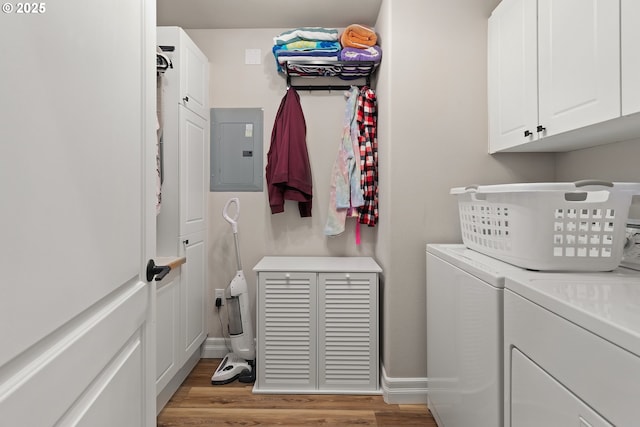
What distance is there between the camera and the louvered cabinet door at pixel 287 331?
214 cm

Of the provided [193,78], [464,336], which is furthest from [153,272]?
[193,78]

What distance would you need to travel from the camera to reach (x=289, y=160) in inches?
99.3

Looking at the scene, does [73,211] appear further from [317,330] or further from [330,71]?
[330,71]

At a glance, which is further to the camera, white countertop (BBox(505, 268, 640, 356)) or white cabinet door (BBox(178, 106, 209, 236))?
white cabinet door (BBox(178, 106, 209, 236))

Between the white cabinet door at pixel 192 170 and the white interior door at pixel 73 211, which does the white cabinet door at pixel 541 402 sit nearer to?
the white interior door at pixel 73 211

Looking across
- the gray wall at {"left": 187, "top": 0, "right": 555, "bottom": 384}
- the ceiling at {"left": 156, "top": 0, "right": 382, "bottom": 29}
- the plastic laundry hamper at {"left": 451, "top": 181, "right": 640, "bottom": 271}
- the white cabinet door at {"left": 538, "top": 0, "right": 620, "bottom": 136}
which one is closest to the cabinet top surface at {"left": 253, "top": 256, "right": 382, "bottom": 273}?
the gray wall at {"left": 187, "top": 0, "right": 555, "bottom": 384}

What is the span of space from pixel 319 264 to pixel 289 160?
78cm

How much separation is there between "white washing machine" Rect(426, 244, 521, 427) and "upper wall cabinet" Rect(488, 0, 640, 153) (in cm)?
61

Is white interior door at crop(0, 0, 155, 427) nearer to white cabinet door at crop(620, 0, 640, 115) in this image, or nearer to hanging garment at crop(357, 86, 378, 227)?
white cabinet door at crop(620, 0, 640, 115)

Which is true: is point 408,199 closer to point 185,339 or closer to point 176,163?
point 176,163

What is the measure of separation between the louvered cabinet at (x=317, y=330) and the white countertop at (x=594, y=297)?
1.11 meters

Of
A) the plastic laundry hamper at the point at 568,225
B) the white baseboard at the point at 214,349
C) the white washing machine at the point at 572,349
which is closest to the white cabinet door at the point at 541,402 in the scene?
the white washing machine at the point at 572,349

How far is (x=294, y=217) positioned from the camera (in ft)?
8.83

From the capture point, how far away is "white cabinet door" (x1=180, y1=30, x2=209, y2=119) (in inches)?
84.7
